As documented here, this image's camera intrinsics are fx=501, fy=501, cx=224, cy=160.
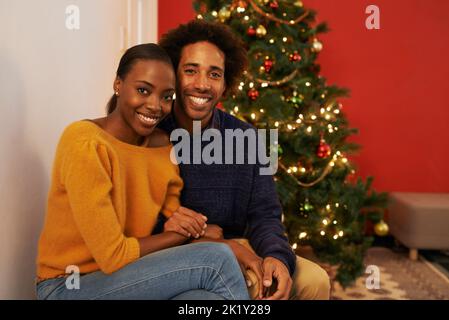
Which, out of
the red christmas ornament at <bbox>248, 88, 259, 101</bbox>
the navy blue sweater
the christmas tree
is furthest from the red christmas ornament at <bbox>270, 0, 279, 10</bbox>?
the navy blue sweater

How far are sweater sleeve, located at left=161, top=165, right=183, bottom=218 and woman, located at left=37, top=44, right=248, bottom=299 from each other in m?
0.04

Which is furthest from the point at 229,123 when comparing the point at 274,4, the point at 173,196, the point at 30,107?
the point at 274,4

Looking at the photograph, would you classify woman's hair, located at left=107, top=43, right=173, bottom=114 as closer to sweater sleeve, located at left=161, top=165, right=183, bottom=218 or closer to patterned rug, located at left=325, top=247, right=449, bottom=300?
sweater sleeve, located at left=161, top=165, right=183, bottom=218

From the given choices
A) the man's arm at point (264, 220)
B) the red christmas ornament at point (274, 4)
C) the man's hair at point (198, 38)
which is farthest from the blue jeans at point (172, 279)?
the red christmas ornament at point (274, 4)

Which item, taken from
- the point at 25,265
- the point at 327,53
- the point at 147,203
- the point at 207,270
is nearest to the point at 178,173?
the point at 147,203

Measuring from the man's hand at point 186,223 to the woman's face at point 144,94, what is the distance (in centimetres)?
21

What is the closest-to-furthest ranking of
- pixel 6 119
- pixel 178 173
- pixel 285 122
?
pixel 6 119 → pixel 178 173 → pixel 285 122

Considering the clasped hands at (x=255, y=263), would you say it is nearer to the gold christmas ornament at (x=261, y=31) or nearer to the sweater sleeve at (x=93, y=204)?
the sweater sleeve at (x=93, y=204)

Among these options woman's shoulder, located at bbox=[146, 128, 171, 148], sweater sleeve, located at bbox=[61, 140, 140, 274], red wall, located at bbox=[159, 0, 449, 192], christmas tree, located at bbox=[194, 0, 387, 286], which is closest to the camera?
sweater sleeve, located at bbox=[61, 140, 140, 274]

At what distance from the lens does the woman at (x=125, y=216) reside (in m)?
0.98

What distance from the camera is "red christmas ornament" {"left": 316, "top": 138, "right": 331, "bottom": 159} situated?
2500 millimetres

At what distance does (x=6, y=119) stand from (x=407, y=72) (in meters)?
3.02
